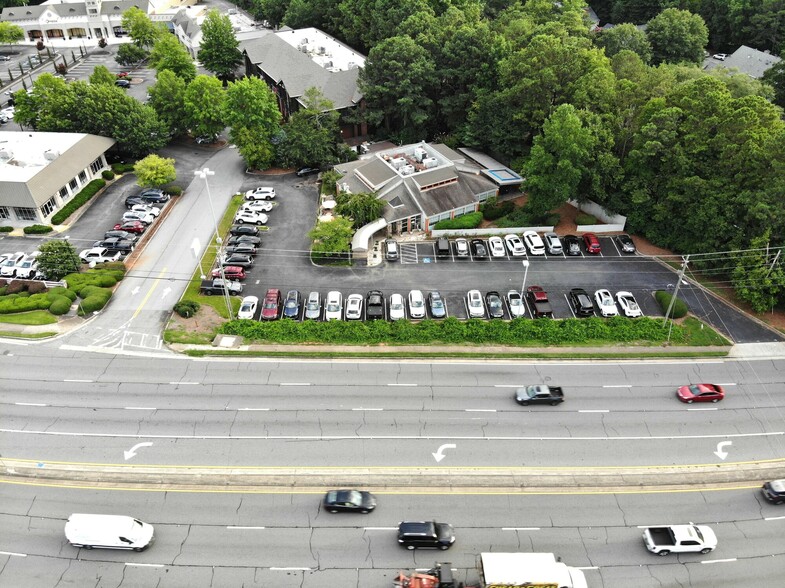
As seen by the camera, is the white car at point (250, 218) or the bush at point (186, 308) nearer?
the bush at point (186, 308)

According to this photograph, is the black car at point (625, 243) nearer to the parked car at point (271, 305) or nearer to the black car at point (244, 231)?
the parked car at point (271, 305)

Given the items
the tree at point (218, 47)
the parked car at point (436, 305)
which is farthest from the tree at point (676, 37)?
the tree at point (218, 47)

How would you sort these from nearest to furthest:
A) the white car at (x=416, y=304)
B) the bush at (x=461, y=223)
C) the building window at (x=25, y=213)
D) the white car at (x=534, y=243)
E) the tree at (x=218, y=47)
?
the white car at (x=416, y=304), the white car at (x=534, y=243), the bush at (x=461, y=223), the building window at (x=25, y=213), the tree at (x=218, y=47)

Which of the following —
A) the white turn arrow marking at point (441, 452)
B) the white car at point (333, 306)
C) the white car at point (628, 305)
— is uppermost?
the white car at point (628, 305)

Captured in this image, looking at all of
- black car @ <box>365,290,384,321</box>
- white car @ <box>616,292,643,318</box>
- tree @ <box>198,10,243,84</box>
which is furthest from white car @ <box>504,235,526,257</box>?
tree @ <box>198,10,243,84</box>

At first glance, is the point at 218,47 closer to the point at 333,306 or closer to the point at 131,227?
the point at 131,227

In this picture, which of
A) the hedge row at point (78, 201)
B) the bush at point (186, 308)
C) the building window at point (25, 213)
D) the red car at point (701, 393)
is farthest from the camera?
the hedge row at point (78, 201)

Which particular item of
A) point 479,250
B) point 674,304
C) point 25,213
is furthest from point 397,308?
point 25,213
